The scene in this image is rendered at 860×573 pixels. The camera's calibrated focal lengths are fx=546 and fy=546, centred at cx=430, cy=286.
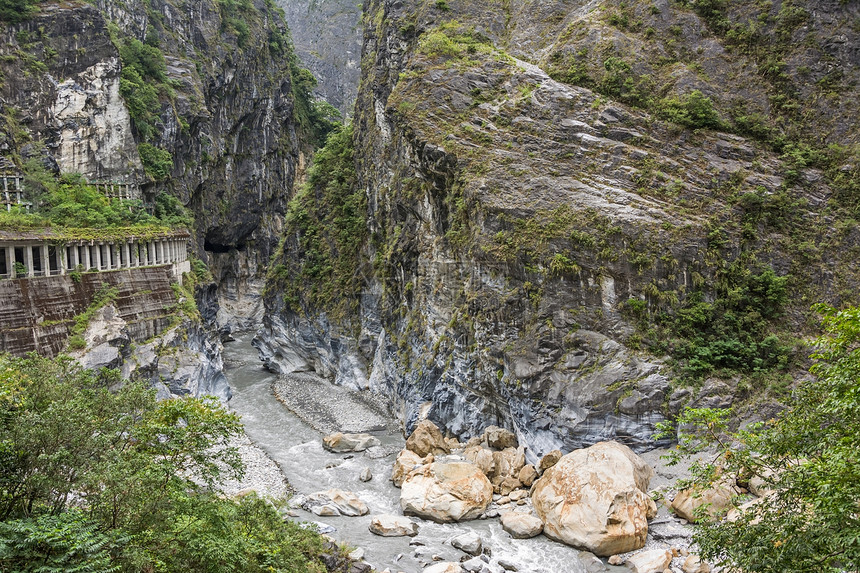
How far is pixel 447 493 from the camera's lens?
19750 mm

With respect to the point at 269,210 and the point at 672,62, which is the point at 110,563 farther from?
the point at 269,210

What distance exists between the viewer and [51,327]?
2467 centimetres

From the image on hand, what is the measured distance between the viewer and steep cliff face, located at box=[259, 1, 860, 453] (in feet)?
71.3

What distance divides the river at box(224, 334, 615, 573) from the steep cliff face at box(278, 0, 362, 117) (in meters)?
57.8

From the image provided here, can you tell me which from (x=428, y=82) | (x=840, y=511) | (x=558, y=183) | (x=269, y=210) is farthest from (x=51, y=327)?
(x=269, y=210)

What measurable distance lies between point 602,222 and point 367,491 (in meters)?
14.8

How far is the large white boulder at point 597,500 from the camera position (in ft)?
54.2

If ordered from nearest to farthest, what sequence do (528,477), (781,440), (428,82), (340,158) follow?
(781,440) < (528,477) < (428,82) < (340,158)

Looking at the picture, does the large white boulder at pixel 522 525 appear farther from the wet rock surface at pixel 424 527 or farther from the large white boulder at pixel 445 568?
the large white boulder at pixel 445 568

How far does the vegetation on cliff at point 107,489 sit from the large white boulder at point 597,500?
8.25m

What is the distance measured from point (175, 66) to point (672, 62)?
3955 centimetres

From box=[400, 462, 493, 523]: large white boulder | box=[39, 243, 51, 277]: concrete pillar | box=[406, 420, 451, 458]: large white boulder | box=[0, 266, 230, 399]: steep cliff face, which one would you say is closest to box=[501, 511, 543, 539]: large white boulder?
box=[400, 462, 493, 523]: large white boulder

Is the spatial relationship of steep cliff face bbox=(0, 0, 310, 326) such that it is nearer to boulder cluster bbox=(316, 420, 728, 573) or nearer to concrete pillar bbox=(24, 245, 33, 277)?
concrete pillar bbox=(24, 245, 33, 277)

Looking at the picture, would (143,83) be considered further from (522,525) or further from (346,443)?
(522,525)
